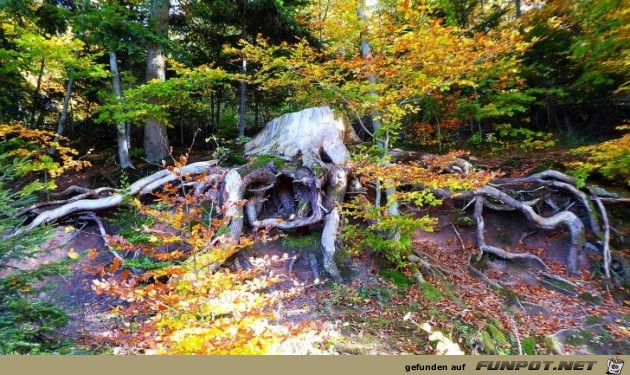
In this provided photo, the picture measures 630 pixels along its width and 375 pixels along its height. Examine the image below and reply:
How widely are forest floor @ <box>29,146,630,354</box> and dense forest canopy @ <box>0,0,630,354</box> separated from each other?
52mm

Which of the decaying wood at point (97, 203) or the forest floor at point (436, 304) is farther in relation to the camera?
the decaying wood at point (97, 203)

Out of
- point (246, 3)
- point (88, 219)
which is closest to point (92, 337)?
point (88, 219)

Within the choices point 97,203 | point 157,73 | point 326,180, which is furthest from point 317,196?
point 157,73

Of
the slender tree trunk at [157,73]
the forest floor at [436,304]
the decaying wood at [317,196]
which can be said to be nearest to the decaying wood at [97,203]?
the decaying wood at [317,196]

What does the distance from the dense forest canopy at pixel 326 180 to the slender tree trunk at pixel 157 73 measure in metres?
0.05

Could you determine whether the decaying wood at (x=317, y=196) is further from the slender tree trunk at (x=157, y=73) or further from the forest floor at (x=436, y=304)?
the slender tree trunk at (x=157, y=73)

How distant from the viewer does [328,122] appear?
7953 mm

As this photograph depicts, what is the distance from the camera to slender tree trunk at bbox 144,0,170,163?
8.34 m

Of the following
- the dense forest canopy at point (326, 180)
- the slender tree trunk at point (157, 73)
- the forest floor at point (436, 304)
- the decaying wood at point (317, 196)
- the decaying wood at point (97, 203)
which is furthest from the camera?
the slender tree trunk at point (157, 73)

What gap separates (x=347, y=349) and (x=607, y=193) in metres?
6.32

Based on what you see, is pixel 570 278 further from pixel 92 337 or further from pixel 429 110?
pixel 92 337

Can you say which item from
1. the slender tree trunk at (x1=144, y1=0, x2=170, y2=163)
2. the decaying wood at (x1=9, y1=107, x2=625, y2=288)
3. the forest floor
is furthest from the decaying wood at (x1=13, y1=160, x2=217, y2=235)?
the slender tree trunk at (x1=144, y1=0, x2=170, y2=163)

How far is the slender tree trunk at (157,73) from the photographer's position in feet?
27.3

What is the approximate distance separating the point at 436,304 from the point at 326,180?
3146 millimetres
